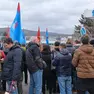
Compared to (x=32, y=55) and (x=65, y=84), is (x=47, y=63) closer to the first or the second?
(x=65, y=84)

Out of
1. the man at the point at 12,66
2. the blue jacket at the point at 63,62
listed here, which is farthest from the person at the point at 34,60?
the man at the point at 12,66

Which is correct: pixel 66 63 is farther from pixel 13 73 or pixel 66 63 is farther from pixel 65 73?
pixel 13 73

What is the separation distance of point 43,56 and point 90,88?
2618 mm

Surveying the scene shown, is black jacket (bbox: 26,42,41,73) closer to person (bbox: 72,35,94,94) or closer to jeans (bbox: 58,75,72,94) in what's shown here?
jeans (bbox: 58,75,72,94)

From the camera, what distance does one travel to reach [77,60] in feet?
21.9

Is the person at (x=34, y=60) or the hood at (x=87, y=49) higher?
the hood at (x=87, y=49)

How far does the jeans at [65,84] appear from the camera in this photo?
27.5 feet

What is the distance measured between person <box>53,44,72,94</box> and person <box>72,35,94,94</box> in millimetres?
1536

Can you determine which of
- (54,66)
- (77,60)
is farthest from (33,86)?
(77,60)

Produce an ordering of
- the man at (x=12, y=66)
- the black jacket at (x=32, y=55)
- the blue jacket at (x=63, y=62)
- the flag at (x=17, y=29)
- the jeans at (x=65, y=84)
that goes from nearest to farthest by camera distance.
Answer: the man at (x=12, y=66) < the black jacket at (x=32, y=55) < the blue jacket at (x=63, y=62) < the jeans at (x=65, y=84) < the flag at (x=17, y=29)

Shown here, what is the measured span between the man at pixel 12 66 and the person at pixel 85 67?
1.30 meters

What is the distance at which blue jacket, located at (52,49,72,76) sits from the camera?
26.9ft

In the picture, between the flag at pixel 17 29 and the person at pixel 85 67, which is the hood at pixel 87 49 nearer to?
the person at pixel 85 67

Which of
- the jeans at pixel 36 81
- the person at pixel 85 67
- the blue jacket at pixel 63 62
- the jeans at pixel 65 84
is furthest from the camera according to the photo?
the jeans at pixel 65 84
